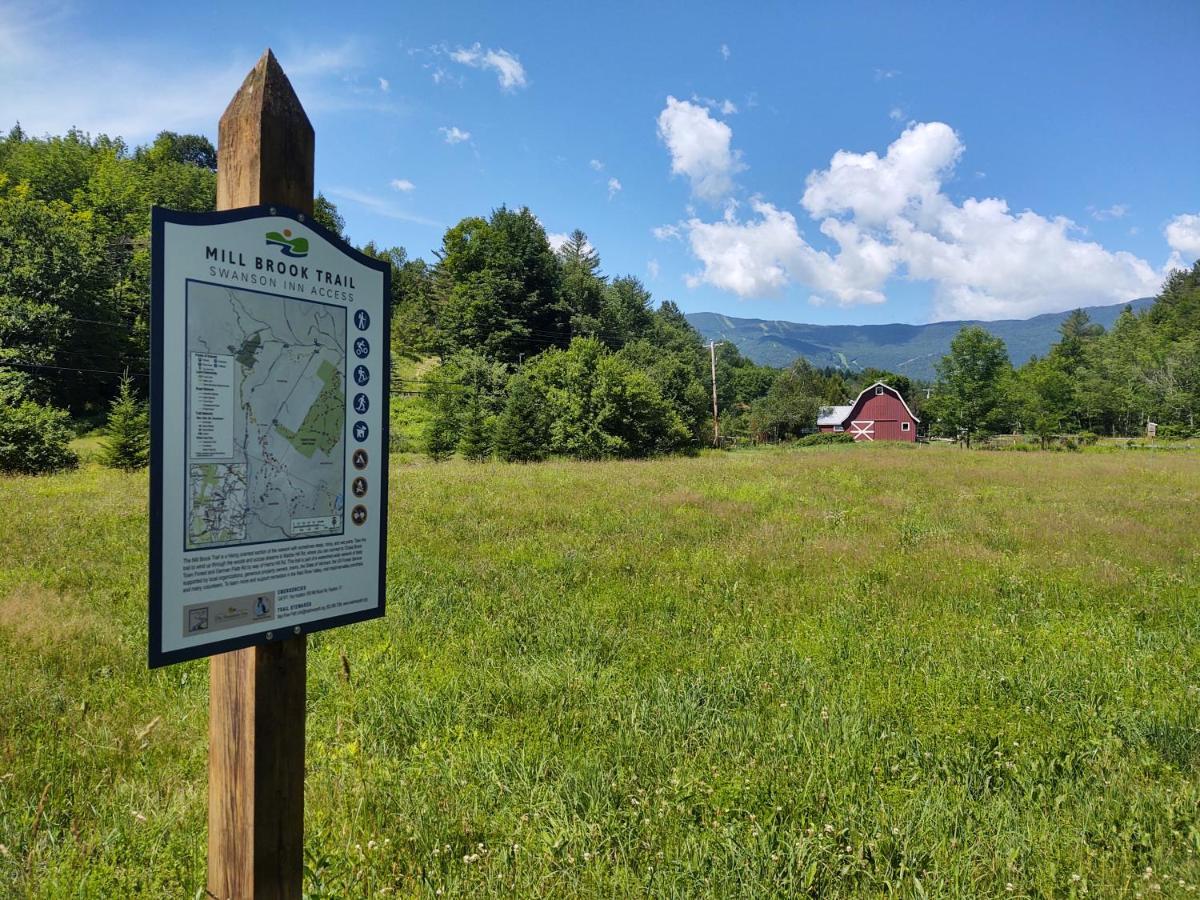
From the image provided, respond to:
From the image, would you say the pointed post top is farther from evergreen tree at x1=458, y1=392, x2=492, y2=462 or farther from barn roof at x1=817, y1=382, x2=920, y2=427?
barn roof at x1=817, y1=382, x2=920, y2=427

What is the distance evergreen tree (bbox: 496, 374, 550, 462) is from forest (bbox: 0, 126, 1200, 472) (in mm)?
119

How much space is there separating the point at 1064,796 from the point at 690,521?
29.1 ft

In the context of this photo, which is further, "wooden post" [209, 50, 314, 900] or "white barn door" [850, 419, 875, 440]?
"white barn door" [850, 419, 875, 440]

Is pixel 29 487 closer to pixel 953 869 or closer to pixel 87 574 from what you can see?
pixel 87 574

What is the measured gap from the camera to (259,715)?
2.06 metres

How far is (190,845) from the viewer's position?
120 inches

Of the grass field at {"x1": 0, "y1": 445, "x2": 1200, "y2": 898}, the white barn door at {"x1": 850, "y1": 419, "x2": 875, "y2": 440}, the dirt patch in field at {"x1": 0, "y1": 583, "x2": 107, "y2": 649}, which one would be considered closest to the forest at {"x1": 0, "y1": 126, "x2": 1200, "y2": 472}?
the white barn door at {"x1": 850, "y1": 419, "x2": 875, "y2": 440}

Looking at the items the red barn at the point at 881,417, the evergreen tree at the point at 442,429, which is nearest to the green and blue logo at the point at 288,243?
the evergreen tree at the point at 442,429

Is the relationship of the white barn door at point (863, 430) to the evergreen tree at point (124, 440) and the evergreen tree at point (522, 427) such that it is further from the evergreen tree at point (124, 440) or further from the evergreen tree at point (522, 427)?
the evergreen tree at point (124, 440)

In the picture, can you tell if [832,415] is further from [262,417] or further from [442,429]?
[262,417]

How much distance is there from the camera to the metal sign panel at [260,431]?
1.86 m

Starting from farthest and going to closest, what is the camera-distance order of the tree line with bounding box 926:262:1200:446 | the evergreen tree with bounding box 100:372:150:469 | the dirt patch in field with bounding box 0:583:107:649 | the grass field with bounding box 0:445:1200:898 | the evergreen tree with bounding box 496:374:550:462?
the tree line with bounding box 926:262:1200:446
the evergreen tree with bounding box 496:374:550:462
the evergreen tree with bounding box 100:372:150:469
the dirt patch in field with bounding box 0:583:107:649
the grass field with bounding box 0:445:1200:898

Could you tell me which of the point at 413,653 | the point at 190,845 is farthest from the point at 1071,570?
the point at 190,845

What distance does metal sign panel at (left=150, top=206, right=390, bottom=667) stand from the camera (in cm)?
186
